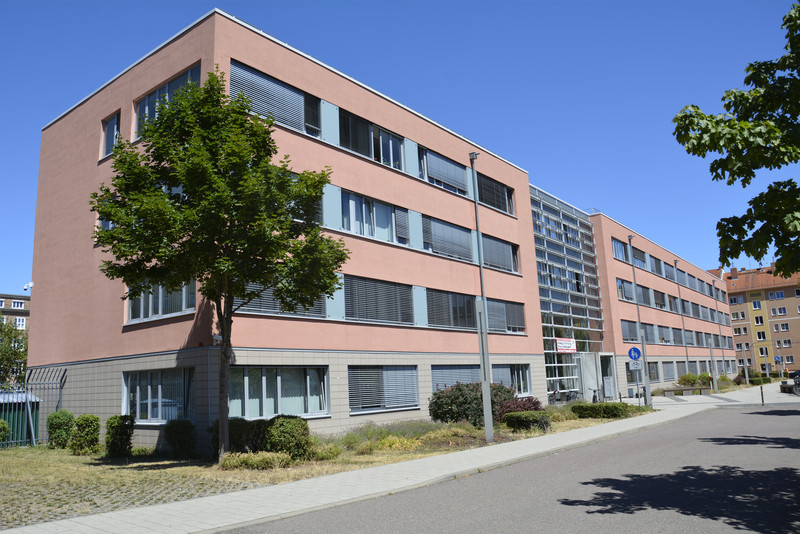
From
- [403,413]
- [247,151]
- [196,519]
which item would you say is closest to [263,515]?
[196,519]

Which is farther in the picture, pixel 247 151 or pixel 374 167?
pixel 374 167

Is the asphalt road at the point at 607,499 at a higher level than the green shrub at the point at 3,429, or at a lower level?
lower

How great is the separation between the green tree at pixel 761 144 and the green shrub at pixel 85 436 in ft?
60.0

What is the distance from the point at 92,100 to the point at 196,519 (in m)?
21.0

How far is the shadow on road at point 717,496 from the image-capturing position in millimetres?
7820

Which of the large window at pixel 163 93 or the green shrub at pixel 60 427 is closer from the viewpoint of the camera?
the large window at pixel 163 93

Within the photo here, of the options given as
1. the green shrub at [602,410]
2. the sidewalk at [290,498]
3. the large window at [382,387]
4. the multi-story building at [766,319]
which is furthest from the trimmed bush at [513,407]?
the multi-story building at [766,319]

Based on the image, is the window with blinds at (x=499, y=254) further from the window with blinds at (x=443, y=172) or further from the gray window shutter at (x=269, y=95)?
the gray window shutter at (x=269, y=95)

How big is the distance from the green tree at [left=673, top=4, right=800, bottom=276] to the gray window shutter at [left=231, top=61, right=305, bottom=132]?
13.9m

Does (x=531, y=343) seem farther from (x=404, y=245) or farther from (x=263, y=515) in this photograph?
(x=263, y=515)

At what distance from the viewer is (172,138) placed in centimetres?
1523

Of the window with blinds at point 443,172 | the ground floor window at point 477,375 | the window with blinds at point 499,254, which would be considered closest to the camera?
the ground floor window at point 477,375

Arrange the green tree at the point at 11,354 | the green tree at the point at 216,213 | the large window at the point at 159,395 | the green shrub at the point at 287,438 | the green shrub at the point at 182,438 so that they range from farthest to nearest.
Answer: the green tree at the point at 11,354 → the large window at the point at 159,395 → the green shrub at the point at 182,438 → the green shrub at the point at 287,438 → the green tree at the point at 216,213

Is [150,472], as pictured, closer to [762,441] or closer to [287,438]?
[287,438]
